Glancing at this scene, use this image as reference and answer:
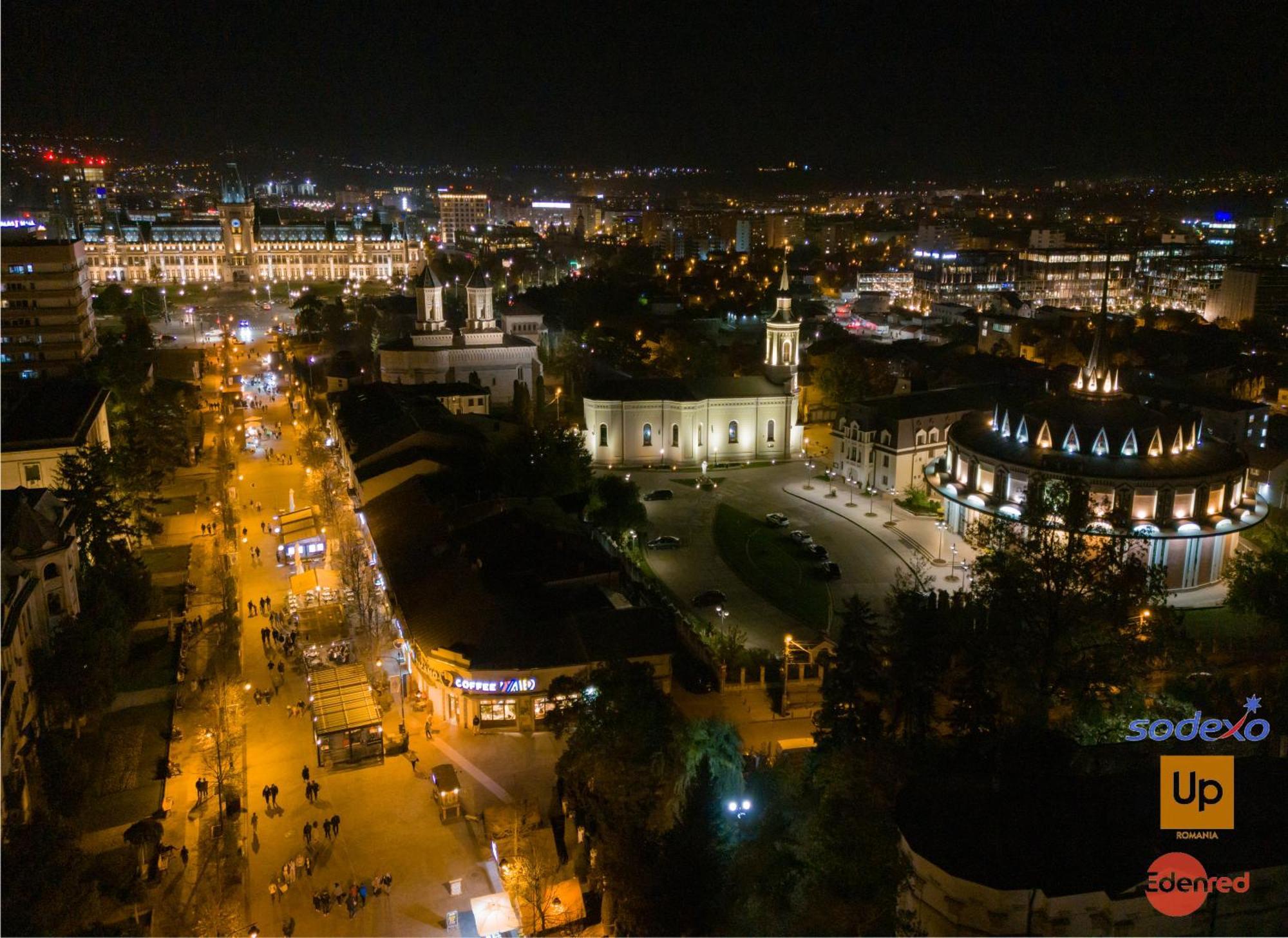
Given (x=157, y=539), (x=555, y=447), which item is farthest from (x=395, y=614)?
(x=157, y=539)

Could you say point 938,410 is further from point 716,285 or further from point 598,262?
point 598,262

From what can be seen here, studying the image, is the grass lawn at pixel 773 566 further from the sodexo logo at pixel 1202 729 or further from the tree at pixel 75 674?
the tree at pixel 75 674

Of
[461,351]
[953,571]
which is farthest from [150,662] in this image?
[461,351]

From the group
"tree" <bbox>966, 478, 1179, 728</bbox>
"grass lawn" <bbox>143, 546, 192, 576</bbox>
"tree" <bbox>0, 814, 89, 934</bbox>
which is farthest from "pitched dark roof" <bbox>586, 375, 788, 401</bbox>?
"tree" <bbox>0, 814, 89, 934</bbox>

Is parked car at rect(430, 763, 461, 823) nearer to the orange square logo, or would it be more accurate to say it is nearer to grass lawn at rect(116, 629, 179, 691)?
grass lawn at rect(116, 629, 179, 691)

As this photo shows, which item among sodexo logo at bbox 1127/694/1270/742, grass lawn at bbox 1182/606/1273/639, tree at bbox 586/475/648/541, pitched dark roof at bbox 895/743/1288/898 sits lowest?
grass lawn at bbox 1182/606/1273/639

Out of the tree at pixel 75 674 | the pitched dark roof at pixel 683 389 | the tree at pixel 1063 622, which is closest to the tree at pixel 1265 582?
the tree at pixel 1063 622

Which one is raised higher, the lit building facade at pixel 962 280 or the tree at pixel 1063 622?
the lit building facade at pixel 962 280
